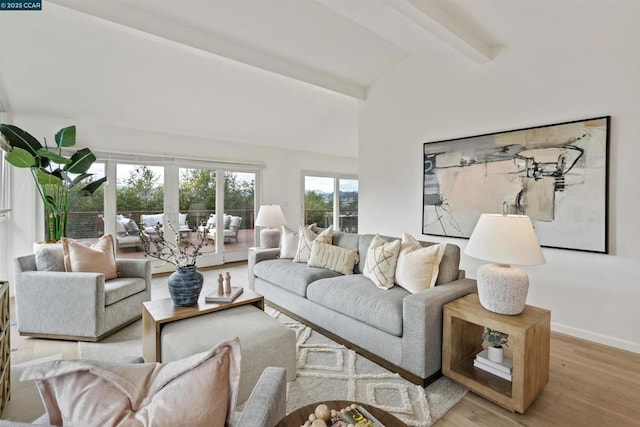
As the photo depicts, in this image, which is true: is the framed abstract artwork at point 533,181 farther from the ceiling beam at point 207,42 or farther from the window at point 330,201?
the window at point 330,201

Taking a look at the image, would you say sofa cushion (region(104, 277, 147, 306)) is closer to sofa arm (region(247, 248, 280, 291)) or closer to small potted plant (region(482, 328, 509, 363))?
sofa arm (region(247, 248, 280, 291))

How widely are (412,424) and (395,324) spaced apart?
23.4 inches

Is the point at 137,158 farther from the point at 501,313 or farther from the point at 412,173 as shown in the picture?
the point at 501,313

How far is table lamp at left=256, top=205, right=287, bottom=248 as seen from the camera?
177 inches

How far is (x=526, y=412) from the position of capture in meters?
1.85

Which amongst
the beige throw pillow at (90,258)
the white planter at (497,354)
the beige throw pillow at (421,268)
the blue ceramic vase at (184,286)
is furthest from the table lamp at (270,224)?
the white planter at (497,354)

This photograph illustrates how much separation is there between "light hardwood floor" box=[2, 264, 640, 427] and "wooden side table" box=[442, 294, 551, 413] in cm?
8

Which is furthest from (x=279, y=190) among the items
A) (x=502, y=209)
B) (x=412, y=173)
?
(x=502, y=209)

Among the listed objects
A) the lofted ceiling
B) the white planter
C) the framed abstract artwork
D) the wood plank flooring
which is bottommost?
the wood plank flooring

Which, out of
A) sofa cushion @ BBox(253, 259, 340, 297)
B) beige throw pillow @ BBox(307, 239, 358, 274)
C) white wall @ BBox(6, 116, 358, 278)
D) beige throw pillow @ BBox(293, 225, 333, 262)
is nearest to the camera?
sofa cushion @ BBox(253, 259, 340, 297)

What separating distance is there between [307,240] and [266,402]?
2.76 meters

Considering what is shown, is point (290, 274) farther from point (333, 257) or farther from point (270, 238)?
point (270, 238)

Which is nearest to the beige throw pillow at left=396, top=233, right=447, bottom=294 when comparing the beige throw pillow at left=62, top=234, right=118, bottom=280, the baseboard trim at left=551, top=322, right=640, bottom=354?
the baseboard trim at left=551, top=322, right=640, bottom=354

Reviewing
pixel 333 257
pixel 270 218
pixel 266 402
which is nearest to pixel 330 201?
pixel 270 218
